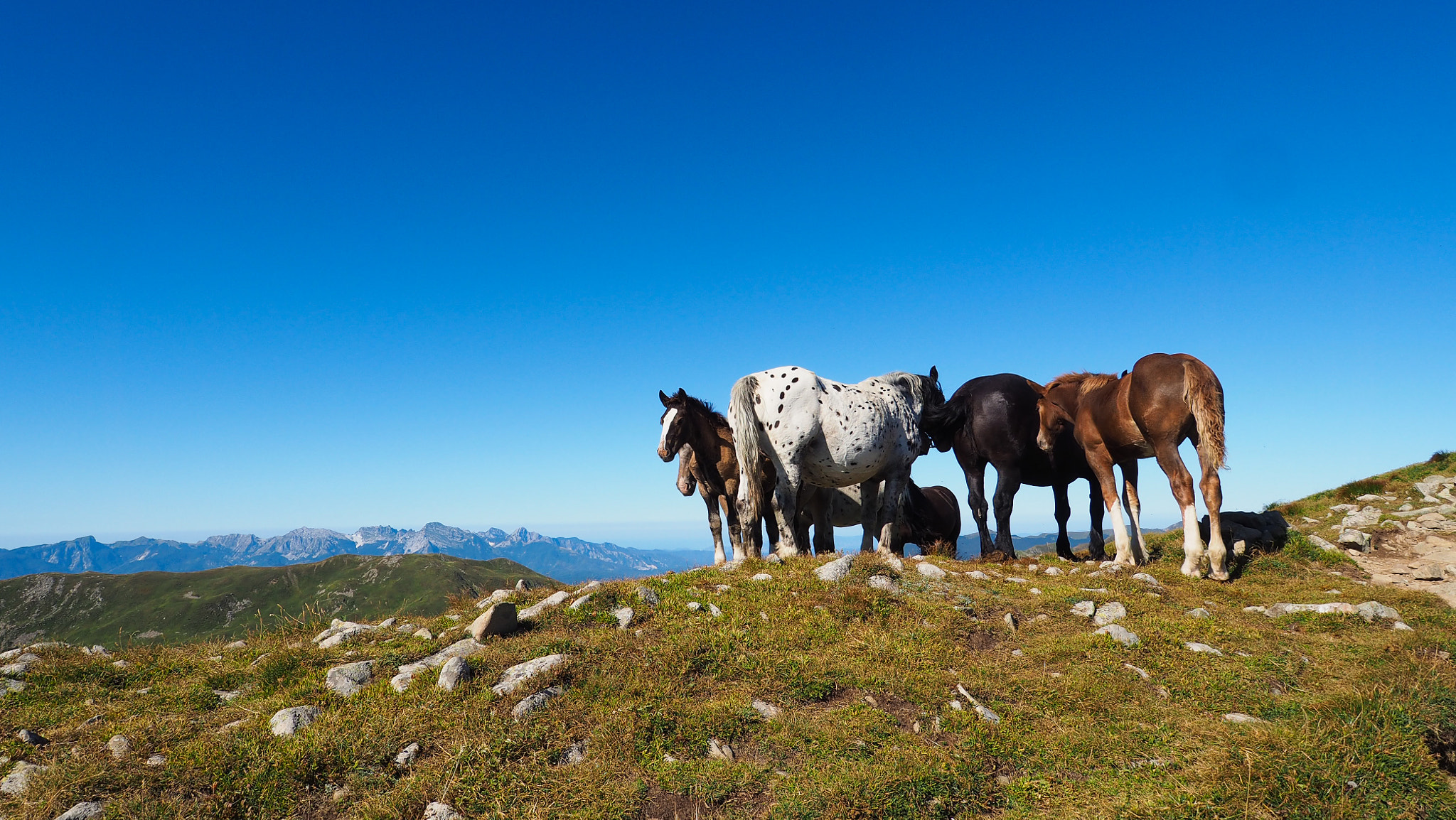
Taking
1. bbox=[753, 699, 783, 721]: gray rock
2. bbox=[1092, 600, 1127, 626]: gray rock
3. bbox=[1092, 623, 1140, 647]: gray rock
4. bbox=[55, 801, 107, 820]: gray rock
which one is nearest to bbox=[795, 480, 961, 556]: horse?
bbox=[1092, 600, 1127, 626]: gray rock

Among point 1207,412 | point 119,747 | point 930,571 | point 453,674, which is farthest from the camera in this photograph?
point 1207,412

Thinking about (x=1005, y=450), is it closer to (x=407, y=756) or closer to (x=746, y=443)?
(x=746, y=443)

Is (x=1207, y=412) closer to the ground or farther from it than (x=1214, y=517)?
farther from it

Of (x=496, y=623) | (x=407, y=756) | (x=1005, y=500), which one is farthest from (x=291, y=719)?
(x=1005, y=500)

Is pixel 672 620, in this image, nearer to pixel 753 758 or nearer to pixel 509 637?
pixel 509 637

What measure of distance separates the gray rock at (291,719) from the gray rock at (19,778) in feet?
4.73

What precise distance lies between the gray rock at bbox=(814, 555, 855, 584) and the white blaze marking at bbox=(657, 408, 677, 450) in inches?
139

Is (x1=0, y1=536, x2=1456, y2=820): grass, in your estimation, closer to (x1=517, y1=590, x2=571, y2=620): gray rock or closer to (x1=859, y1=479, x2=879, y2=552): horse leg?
(x1=517, y1=590, x2=571, y2=620): gray rock

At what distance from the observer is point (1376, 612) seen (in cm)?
837

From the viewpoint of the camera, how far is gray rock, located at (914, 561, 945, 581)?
32.3ft

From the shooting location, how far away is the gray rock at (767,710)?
19.7 feet

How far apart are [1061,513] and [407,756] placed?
14765 mm

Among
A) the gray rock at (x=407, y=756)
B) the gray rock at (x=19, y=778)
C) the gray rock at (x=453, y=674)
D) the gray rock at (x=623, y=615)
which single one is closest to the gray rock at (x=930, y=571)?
the gray rock at (x=623, y=615)

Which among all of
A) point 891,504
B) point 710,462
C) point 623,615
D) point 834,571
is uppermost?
point 710,462
